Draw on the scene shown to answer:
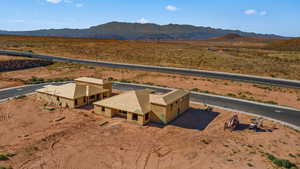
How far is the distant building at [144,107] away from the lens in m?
28.1

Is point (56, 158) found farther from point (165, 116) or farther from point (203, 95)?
point (203, 95)

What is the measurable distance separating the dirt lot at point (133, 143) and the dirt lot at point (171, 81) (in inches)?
562

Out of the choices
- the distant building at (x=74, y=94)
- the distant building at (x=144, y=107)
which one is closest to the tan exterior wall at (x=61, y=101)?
the distant building at (x=74, y=94)

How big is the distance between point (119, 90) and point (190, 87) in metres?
15.3

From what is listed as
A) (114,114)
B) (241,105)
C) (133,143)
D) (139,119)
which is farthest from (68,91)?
(241,105)

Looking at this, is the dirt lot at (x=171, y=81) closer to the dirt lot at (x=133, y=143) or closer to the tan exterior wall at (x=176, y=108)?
the tan exterior wall at (x=176, y=108)

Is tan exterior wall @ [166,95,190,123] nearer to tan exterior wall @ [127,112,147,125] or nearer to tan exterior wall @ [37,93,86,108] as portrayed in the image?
tan exterior wall @ [127,112,147,125]

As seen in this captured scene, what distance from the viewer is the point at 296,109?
35.3 meters

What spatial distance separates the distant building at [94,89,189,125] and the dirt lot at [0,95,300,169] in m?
1.18

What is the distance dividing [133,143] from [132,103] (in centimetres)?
725

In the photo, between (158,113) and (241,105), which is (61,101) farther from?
(241,105)

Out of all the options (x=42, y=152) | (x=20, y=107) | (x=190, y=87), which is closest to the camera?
(x=42, y=152)

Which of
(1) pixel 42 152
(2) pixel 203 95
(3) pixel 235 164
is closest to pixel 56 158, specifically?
(1) pixel 42 152

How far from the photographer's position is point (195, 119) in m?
30.5
